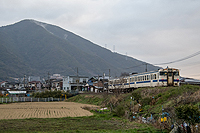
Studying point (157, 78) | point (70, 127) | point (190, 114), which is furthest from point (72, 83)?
point (190, 114)

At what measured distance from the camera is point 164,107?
16.1m

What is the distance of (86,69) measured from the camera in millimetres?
163625

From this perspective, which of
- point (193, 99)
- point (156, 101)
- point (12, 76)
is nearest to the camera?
point (193, 99)

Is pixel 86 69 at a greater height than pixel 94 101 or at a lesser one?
greater

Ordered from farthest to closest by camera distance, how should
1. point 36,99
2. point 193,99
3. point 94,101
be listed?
point 36,99
point 94,101
point 193,99

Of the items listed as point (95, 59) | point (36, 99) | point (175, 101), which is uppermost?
point (95, 59)

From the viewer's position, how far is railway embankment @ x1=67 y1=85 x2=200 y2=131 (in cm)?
918

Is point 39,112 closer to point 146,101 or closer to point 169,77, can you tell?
point 146,101

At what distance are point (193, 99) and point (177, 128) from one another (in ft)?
21.7

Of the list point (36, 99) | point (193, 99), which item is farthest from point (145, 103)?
point (36, 99)

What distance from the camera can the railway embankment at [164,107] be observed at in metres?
9.18

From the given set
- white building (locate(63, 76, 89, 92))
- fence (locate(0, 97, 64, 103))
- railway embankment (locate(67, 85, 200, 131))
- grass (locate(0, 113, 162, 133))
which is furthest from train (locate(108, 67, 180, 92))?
white building (locate(63, 76, 89, 92))

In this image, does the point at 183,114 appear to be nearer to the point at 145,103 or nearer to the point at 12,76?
the point at 145,103

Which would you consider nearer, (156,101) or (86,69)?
(156,101)
